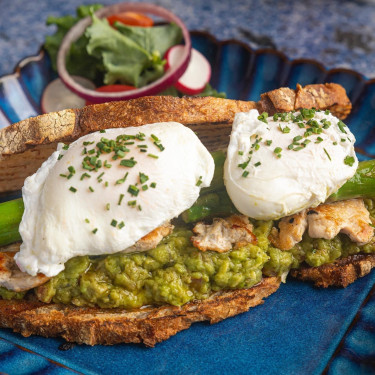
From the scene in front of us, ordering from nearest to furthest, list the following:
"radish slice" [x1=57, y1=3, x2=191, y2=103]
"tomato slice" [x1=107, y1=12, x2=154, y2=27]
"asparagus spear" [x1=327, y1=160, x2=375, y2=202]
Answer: "asparagus spear" [x1=327, y1=160, x2=375, y2=202], "radish slice" [x1=57, y1=3, x2=191, y2=103], "tomato slice" [x1=107, y1=12, x2=154, y2=27]

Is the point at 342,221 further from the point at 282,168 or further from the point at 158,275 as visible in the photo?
the point at 158,275

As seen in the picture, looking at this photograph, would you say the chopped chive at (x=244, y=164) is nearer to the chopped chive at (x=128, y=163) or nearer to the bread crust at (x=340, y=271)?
the chopped chive at (x=128, y=163)

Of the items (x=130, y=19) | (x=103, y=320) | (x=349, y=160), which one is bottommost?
(x=103, y=320)

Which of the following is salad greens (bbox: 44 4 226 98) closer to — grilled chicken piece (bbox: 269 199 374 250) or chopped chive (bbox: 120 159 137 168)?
grilled chicken piece (bbox: 269 199 374 250)

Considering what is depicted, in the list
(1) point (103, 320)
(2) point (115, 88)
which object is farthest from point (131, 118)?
(2) point (115, 88)

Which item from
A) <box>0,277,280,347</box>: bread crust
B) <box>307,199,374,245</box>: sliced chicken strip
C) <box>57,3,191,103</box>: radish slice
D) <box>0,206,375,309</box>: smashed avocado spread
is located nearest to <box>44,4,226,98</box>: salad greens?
<box>57,3,191,103</box>: radish slice

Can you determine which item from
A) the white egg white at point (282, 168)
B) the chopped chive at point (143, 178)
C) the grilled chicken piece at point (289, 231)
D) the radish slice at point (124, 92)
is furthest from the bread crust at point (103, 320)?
the radish slice at point (124, 92)

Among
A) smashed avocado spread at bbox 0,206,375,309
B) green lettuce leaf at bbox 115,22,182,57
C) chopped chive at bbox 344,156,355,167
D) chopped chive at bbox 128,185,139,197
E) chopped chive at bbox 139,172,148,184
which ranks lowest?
smashed avocado spread at bbox 0,206,375,309
